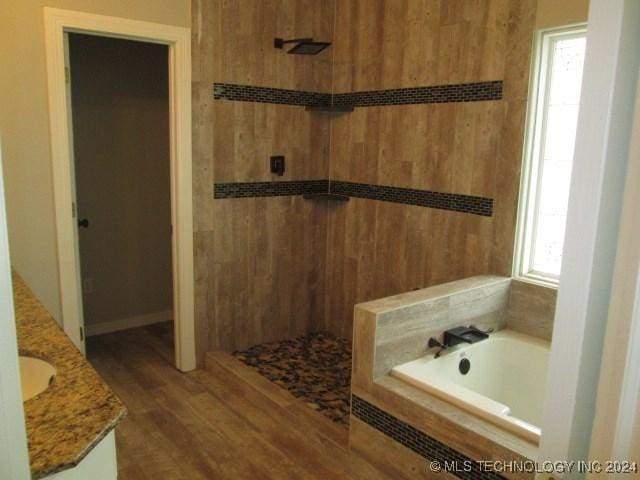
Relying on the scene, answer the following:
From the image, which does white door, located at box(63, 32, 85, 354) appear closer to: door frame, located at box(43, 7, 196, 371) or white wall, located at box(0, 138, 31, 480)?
door frame, located at box(43, 7, 196, 371)

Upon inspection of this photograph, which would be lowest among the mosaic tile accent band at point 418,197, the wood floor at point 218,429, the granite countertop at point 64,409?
the wood floor at point 218,429

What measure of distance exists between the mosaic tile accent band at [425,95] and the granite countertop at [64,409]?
255 cm

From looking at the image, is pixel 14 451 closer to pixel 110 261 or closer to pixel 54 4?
pixel 54 4

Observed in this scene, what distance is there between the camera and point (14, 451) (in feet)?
1.69

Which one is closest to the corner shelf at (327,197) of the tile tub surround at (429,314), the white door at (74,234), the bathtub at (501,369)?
the tile tub surround at (429,314)

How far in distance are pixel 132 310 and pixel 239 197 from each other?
167 centimetres

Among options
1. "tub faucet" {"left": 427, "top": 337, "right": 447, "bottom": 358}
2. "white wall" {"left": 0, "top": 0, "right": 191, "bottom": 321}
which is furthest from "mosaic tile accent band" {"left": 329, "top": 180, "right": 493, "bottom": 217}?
"white wall" {"left": 0, "top": 0, "right": 191, "bottom": 321}

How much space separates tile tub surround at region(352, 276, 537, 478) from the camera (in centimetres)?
206

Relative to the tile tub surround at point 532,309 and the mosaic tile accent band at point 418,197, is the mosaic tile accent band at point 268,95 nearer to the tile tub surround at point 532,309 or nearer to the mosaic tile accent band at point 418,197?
the mosaic tile accent band at point 418,197

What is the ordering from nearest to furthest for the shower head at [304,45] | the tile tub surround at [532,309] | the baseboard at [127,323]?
the tile tub surround at [532,309], the shower head at [304,45], the baseboard at [127,323]

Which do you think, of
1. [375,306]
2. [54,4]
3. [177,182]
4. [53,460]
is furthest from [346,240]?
[53,460]

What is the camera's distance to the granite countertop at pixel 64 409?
1.05 meters

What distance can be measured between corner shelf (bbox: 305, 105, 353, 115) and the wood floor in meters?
2.00

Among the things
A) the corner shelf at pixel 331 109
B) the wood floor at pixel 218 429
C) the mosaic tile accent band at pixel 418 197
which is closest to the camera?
the wood floor at pixel 218 429
